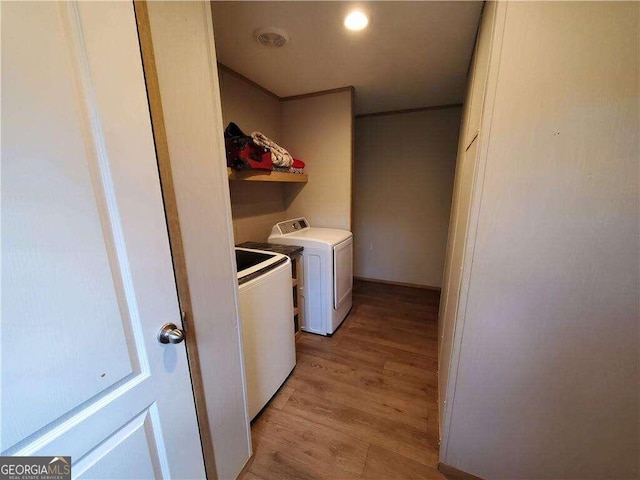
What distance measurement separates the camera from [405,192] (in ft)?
11.1

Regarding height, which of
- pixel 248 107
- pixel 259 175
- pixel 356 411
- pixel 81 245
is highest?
pixel 248 107

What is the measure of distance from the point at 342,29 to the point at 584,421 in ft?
7.20

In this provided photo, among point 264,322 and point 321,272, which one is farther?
point 321,272

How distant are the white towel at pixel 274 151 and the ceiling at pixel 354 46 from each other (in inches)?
20.1

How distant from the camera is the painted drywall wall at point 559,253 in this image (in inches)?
31.5

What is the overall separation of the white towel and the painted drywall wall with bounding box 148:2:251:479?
0.98 meters

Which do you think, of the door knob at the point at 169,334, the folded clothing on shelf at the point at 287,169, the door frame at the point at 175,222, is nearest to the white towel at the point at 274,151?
the folded clothing on shelf at the point at 287,169

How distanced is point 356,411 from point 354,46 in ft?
7.75

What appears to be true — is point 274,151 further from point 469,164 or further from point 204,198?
point 469,164

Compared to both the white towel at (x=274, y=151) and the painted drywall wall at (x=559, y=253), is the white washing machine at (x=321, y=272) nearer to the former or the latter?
the white towel at (x=274, y=151)

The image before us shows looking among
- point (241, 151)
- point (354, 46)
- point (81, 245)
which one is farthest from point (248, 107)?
point (81, 245)

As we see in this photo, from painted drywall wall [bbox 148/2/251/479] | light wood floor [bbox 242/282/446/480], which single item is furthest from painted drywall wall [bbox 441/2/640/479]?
painted drywall wall [bbox 148/2/251/479]

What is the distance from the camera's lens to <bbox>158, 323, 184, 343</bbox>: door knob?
761mm

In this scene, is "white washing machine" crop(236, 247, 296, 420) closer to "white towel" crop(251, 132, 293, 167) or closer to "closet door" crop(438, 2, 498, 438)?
"white towel" crop(251, 132, 293, 167)
